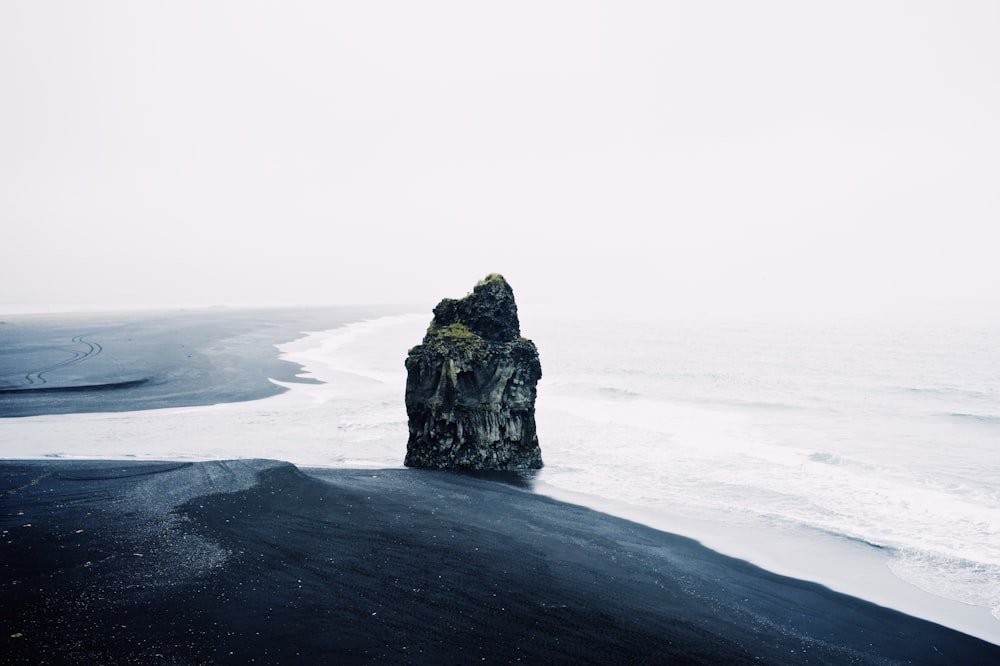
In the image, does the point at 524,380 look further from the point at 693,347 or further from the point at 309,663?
the point at 693,347

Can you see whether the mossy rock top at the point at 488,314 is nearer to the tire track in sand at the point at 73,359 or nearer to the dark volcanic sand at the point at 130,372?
the dark volcanic sand at the point at 130,372

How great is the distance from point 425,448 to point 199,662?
50.6 ft

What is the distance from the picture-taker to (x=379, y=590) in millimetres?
12484

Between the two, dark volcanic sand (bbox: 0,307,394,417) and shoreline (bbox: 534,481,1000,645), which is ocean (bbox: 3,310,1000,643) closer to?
shoreline (bbox: 534,481,1000,645)

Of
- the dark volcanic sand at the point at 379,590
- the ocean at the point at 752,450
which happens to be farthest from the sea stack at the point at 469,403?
the dark volcanic sand at the point at 379,590

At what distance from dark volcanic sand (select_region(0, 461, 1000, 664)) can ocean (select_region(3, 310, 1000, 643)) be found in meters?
2.78

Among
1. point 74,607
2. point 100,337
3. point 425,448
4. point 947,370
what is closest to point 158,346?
point 100,337

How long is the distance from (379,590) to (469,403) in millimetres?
12431

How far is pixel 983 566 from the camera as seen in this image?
54.5 feet

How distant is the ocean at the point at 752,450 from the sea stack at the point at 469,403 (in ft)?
6.72

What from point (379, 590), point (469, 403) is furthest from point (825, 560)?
point (469, 403)

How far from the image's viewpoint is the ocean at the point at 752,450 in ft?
57.5

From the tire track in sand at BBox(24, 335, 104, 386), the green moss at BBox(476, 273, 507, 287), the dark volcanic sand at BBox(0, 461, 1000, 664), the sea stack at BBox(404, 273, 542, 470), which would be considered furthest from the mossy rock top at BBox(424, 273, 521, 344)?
the tire track in sand at BBox(24, 335, 104, 386)

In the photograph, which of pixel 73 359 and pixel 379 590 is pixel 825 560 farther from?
pixel 73 359
